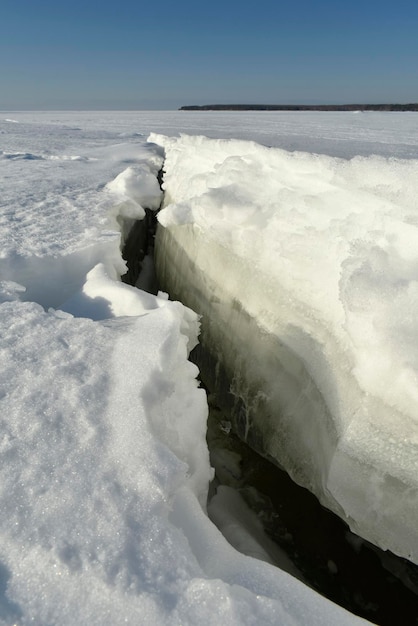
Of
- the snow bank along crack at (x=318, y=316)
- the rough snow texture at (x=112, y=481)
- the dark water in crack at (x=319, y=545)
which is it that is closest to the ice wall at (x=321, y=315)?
the snow bank along crack at (x=318, y=316)

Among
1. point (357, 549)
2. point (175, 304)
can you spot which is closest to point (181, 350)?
point (175, 304)

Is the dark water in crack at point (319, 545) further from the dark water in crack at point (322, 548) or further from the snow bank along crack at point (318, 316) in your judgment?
the snow bank along crack at point (318, 316)

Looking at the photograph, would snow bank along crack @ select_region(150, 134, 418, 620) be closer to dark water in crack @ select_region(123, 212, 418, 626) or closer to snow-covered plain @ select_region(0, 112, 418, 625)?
snow-covered plain @ select_region(0, 112, 418, 625)

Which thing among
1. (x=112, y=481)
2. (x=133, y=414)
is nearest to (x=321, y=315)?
(x=133, y=414)

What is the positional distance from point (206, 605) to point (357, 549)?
154 cm

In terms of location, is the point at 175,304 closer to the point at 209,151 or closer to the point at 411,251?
the point at 411,251

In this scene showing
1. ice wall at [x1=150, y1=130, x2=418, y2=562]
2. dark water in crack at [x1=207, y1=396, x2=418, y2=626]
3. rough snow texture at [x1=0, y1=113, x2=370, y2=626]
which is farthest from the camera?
dark water in crack at [x1=207, y1=396, x2=418, y2=626]

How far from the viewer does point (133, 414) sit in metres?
1.37

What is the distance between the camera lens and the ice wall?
1.61 m

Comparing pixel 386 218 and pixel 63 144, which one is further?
pixel 63 144

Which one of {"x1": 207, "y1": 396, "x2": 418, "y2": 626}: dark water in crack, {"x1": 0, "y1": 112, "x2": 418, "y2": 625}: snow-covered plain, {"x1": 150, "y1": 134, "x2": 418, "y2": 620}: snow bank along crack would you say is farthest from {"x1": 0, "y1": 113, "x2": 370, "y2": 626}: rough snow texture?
{"x1": 207, "y1": 396, "x2": 418, "y2": 626}: dark water in crack

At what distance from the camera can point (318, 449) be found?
1.99 metres

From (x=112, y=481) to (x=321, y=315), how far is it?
123 centimetres

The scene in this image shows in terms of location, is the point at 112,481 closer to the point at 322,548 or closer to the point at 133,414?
the point at 133,414
